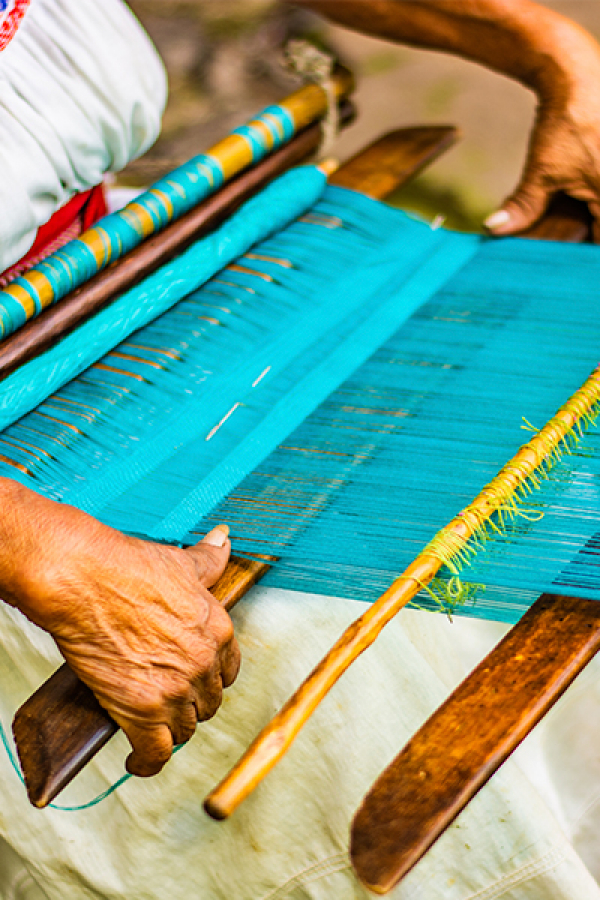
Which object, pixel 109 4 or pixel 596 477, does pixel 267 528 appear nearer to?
pixel 596 477

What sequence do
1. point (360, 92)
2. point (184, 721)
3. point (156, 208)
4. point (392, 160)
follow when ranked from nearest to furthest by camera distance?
1. point (184, 721)
2. point (156, 208)
3. point (392, 160)
4. point (360, 92)

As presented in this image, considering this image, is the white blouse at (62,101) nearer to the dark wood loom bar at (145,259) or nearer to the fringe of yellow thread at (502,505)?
the dark wood loom bar at (145,259)

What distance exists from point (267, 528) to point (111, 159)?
56 cm

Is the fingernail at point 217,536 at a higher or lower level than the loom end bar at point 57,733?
higher

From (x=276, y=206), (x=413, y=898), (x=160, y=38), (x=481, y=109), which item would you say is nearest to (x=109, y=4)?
(x=276, y=206)

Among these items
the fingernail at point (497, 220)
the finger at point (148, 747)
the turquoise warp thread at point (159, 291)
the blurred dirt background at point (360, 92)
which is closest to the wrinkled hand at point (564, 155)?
→ the fingernail at point (497, 220)

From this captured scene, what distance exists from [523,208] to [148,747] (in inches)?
40.3

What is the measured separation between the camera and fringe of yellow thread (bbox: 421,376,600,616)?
75 cm

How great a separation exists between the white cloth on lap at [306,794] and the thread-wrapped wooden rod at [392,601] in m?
0.15

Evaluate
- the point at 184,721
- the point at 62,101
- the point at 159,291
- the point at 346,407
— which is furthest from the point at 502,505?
the point at 62,101

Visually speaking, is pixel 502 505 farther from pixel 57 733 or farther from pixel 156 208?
pixel 156 208

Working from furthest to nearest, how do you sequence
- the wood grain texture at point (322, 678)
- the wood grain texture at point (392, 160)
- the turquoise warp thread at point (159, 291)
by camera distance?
the wood grain texture at point (392, 160)
the turquoise warp thread at point (159, 291)
the wood grain texture at point (322, 678)

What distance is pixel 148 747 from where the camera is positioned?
2.38 ft

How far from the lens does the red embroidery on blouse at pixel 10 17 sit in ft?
2.96
